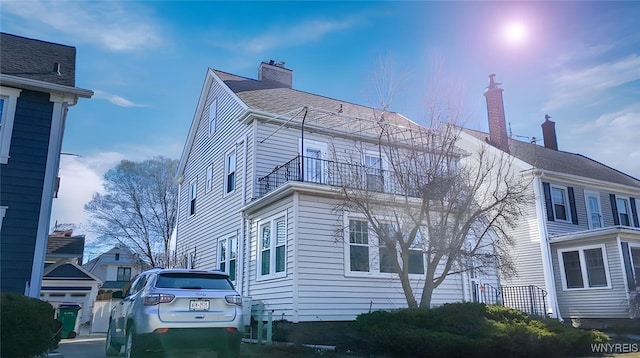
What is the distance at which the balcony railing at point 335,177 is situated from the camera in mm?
12336

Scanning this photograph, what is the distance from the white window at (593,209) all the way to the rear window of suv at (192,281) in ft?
68.6

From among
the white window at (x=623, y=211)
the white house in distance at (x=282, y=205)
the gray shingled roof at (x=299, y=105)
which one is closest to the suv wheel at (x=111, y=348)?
the white house in distance at (x=282, y=205)

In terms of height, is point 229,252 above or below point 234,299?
above

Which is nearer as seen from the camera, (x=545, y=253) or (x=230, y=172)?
(x=230, y=172)

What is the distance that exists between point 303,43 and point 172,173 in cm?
2754

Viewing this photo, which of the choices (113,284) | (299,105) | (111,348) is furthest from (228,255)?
(113,284)

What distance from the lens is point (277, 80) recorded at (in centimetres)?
2281

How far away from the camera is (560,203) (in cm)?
2234

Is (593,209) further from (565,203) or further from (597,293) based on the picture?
(597,293)

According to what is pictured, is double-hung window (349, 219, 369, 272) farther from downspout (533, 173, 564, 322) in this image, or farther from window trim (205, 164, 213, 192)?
downspout (533, 173, 564, 322)

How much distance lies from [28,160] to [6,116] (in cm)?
132

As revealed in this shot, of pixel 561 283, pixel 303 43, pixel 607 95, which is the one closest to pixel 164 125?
pixel 303 43

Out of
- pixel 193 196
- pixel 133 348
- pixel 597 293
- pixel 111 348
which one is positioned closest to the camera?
pixel 133 348

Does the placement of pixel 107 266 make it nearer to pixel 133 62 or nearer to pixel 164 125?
pixel 164 125
